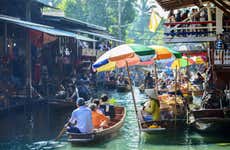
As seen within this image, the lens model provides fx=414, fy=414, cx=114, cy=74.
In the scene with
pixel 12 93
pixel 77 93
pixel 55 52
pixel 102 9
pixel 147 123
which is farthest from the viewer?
pixel 102 9

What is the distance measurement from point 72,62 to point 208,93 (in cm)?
1318

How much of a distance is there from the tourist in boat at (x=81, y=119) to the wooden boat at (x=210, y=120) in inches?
132

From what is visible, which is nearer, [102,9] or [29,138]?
[29,138]

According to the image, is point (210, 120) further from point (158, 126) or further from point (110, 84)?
point (110, 84)

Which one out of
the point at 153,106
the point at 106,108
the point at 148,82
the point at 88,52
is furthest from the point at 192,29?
the point at 88,52

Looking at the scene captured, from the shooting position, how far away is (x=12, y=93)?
1677 centimetres

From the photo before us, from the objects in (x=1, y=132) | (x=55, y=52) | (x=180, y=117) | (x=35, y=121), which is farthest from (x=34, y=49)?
(x=180, y=117)

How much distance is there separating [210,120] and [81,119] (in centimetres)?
389

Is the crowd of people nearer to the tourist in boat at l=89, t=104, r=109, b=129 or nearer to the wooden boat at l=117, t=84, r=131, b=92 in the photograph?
the tourist in boat at l=89, t=104, r=109, b=129

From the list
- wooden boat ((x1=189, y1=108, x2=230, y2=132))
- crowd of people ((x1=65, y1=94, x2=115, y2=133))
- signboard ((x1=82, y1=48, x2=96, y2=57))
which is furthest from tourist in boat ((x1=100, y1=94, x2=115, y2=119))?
signboard ((x1=82, y1=48, x2=96, y2=57))

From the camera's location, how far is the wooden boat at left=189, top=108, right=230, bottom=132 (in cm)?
1202

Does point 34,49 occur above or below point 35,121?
above

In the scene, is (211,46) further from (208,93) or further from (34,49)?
(34,49)

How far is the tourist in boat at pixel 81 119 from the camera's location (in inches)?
412
